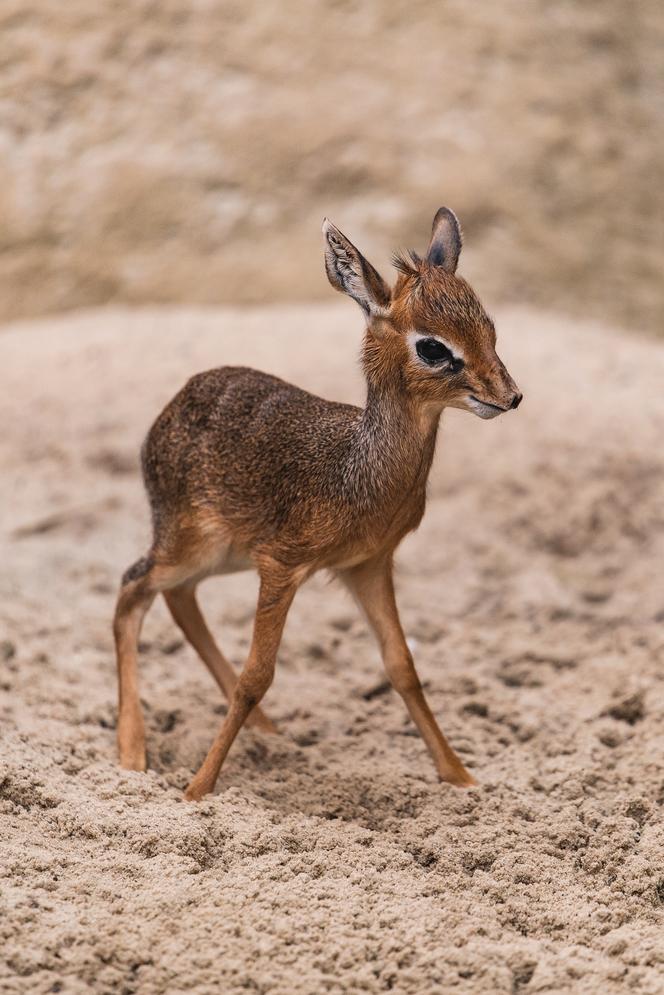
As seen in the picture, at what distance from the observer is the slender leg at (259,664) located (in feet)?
15.3

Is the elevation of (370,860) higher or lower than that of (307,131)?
lower

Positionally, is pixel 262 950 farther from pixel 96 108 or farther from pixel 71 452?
pixel 96 108

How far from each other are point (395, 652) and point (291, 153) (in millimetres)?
6184

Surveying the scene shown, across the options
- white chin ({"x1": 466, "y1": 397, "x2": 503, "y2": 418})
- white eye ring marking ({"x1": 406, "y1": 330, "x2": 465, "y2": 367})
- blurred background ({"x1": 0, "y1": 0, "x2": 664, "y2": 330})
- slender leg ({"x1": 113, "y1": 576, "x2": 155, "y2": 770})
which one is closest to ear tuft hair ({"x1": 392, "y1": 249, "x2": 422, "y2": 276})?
white eye ring marking ({"x1": 406, "y1": 330, "x2": 465, "y2": 367})

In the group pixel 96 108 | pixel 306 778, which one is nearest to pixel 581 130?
pixel 96 108

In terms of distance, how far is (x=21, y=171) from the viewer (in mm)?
10289

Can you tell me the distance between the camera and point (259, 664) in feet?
15.4

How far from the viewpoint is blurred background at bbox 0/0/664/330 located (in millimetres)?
10188

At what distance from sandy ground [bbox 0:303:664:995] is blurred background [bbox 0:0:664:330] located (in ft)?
1.70

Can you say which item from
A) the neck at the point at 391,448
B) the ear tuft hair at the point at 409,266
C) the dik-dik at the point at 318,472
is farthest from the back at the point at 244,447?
the ear tuft hair at the point at 409,266

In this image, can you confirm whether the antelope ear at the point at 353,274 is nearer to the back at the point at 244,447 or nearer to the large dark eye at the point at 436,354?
the large dark eye at the point at 436,354

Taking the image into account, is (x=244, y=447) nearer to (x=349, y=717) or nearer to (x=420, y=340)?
(x=420, y=340)

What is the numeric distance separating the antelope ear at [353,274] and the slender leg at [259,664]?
0.99m

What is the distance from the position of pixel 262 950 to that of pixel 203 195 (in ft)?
24.6
